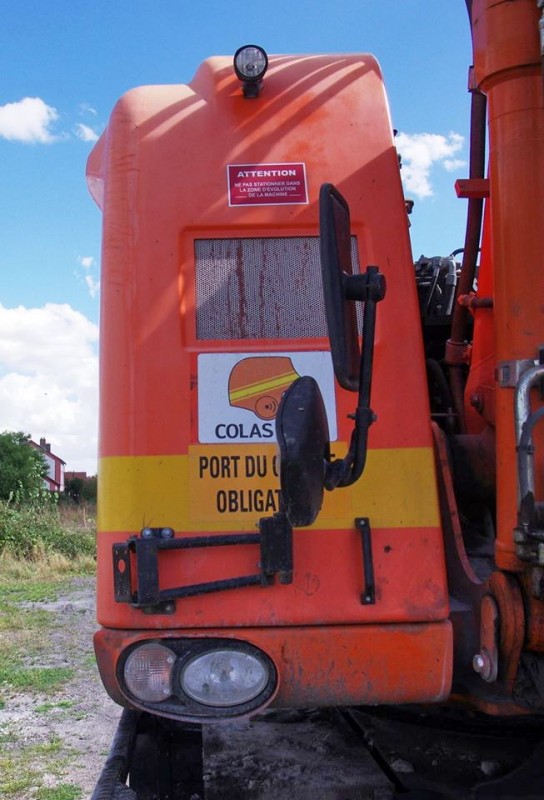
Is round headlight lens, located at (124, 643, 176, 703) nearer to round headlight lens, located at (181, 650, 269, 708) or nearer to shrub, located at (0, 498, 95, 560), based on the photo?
round headlight lens, located at (181, 650, 269, 708)

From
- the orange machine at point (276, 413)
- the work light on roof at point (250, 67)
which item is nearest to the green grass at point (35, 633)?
the orange machine at point (276, 413)

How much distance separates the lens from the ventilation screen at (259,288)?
2213 millimetres

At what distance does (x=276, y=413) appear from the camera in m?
1.86

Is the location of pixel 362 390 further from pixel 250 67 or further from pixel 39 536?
pixel 39 536

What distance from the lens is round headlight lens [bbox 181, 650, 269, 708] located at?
6.47 ft

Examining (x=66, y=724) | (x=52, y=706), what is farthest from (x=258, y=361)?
(x=52, y=706)

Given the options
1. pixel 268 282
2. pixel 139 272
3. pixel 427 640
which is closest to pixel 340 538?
pixel 427 640

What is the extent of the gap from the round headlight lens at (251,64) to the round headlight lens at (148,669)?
63.8 inches

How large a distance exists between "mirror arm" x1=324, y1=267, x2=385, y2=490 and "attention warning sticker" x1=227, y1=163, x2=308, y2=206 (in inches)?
26.1

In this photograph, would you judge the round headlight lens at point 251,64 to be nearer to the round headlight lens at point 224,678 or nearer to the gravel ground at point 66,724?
the round headlight lens at point 224,678

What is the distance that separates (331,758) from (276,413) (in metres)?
1.21

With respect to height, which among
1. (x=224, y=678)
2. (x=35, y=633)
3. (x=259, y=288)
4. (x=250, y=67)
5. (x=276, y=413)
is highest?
(x=250, y=67)

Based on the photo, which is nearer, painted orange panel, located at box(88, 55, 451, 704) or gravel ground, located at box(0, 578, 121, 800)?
painted orange panel, located at box(88, 55, 451, 704)

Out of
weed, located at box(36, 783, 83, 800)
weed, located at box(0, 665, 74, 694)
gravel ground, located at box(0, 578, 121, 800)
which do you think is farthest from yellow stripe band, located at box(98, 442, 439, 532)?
weed, located at box(0, 665, 74, 694)
